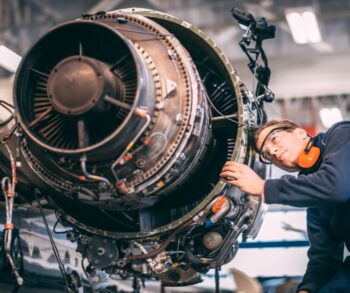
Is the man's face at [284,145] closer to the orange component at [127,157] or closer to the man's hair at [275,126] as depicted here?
the man's hair at [275,126]

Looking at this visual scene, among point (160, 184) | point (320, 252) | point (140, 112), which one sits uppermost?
point (140, 112)

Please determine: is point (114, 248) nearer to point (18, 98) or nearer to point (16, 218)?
point (16, 218)

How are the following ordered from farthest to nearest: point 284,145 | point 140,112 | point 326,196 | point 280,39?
point 280,39 → point 284,145 → point 326,196 → point 140,112

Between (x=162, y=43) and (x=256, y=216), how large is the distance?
956 mm

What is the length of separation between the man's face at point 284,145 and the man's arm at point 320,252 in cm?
31

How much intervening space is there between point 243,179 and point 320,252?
611 millimetres

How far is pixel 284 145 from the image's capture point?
106 inches

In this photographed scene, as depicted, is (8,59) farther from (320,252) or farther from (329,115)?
(329,115)

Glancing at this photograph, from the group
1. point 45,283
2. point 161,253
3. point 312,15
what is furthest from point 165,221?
point 312,15

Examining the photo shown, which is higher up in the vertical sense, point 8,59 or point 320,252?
point 8,59

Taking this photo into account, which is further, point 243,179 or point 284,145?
point 284,145

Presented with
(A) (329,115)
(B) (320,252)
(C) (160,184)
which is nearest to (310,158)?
(B) (320,252)

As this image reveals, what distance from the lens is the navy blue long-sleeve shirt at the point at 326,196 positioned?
93.6 inches

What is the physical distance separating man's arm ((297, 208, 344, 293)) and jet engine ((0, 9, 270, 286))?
28cm
